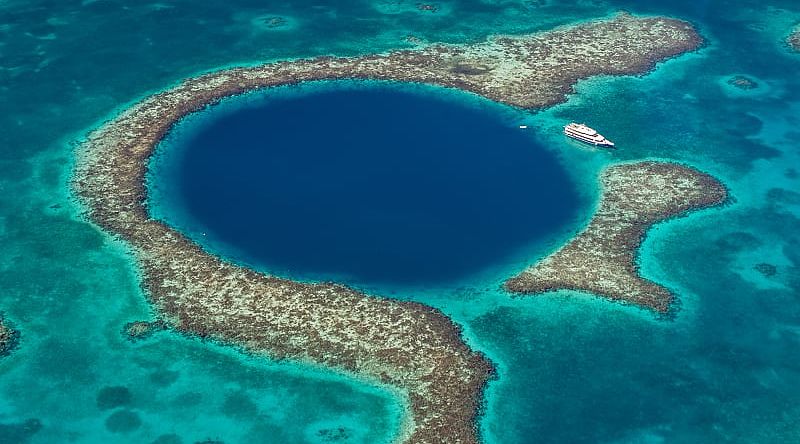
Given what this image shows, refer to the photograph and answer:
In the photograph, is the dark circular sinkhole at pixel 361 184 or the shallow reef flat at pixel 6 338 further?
the dark circular sinkhole at pixel 361 184

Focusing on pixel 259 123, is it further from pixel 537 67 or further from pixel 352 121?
pixel 537 67

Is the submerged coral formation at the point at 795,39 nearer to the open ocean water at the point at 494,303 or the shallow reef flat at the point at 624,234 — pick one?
the open ocean water at the point at 494,303

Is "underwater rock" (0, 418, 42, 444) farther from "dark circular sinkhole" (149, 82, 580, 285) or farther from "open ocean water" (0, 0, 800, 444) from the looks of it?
"dark circular sinkhole" (149, 82, 580, 285)

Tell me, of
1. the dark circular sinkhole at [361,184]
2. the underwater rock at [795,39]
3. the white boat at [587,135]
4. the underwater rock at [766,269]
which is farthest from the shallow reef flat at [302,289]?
the underwater rock at [795,39]

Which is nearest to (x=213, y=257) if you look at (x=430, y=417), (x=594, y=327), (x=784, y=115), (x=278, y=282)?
(x=278, y=282)

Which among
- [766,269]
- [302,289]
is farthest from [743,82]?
[302,289]

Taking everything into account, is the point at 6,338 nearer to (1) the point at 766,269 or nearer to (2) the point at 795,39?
(1) the point at 766,269

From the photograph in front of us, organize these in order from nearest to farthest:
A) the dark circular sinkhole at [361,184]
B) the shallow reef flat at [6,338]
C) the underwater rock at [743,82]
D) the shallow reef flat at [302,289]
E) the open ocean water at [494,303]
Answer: the open ocean water at [494,303] < the shallow reef flat at [302,289] < the shallow reef flat at [6,338] < the dark circular sinkhole at [361,184] < the underwater rock at [743,82]

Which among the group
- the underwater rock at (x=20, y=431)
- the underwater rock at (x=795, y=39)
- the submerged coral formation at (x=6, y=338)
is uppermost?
the underwater rock at (x=795, y=39)
